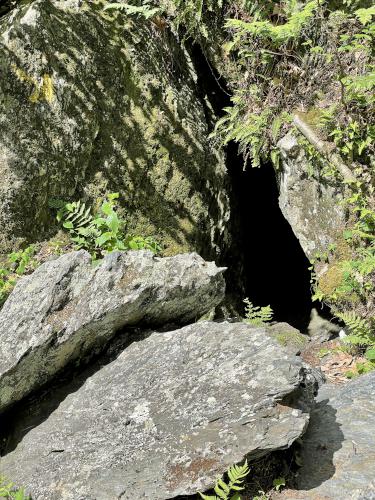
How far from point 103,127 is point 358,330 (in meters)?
5.01

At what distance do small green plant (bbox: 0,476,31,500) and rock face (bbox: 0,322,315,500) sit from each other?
3.8 inches

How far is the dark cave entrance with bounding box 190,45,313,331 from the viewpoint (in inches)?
393

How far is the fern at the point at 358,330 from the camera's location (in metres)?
7.40

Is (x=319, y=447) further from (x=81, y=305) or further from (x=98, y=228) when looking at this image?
(x=98, y=228)

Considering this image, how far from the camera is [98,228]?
26.3ft

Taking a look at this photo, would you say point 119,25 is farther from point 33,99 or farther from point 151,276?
point 151,276

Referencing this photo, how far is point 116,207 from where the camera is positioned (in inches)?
333

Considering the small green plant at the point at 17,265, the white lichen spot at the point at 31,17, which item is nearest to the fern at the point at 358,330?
the small green plant at the point at 17,265

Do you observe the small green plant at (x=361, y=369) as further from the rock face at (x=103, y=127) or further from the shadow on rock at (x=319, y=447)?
the rock face at (x=103, y=127)

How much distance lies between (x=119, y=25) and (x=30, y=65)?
1790 mm

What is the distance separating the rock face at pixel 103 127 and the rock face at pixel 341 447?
3.83 m

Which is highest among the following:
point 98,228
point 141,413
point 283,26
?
point 283,26

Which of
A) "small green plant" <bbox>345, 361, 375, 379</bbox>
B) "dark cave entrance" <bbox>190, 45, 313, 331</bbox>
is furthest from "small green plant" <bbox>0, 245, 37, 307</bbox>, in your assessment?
"small green plant" <bbox>345, 361, 375, 379</bbox>

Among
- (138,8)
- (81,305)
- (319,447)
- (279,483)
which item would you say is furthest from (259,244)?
(279,483)
